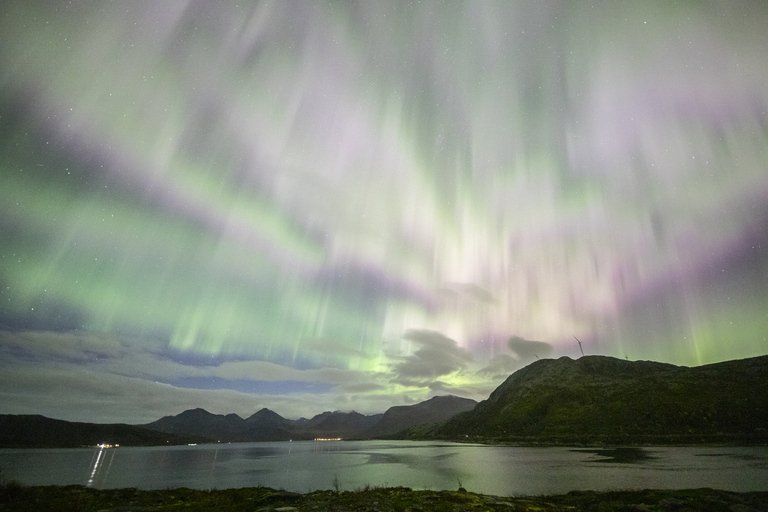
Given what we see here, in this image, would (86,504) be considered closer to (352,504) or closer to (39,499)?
(39,499)

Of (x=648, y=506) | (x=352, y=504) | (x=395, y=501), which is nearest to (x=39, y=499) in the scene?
(x=352, y=504)

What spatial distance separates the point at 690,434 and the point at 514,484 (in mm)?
176457

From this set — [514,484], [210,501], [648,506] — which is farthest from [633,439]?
[210,501]

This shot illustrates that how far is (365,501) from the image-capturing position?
3559cm

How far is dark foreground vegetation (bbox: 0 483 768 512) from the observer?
105 ft

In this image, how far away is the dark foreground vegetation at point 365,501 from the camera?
105 ft

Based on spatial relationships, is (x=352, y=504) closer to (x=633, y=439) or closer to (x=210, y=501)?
(x=210, y=501)

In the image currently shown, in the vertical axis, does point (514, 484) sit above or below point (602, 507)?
below

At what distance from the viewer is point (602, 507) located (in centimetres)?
3306

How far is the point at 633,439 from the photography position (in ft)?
599

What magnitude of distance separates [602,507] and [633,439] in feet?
652

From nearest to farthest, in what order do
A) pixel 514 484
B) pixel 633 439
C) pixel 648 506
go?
1. pixel 648 506
2. pixel 514 484
3. pixel 633 439

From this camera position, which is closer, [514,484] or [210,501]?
[210,501]

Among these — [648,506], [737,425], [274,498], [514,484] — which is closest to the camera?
[648,506]
